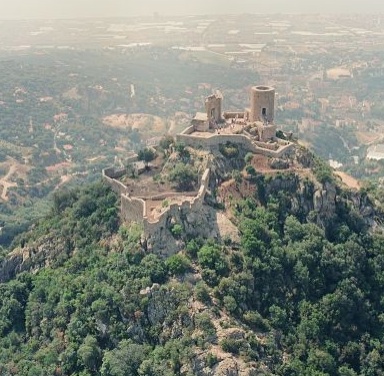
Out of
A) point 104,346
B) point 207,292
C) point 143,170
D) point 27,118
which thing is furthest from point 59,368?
point 27,118

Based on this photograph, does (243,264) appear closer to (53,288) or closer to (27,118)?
(53,288)

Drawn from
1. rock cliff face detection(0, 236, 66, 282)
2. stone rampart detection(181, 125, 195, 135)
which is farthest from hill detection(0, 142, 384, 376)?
stone rampart detection(181, 125, 195, 135)

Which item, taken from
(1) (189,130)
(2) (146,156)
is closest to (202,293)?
(1) (189,130)

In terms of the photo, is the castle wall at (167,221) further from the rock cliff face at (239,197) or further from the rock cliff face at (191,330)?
the rock cliff face at (191,330)

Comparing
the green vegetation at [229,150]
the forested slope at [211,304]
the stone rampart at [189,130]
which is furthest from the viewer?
the stone rampart at [189,130]

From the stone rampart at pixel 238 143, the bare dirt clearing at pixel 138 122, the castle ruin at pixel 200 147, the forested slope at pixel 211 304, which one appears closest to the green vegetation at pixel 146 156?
the castle ruin at pixel 200 147

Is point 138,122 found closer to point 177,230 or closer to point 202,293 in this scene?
point 177,230
